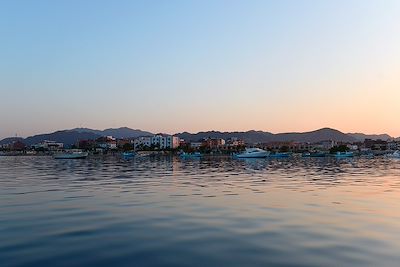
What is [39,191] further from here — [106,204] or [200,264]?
[200,264]

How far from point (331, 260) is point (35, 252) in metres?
7.46

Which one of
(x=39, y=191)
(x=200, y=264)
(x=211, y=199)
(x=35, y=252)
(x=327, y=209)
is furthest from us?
(x=39, y=191)

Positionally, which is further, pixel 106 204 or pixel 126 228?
pixel 106 204

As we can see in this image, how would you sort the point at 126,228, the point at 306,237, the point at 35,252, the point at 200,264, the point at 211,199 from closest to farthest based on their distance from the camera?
the point at 200,264
the point at 35,252
the point at 306,237
the point at 126,228
the point at 211,199

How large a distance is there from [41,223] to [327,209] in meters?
12.2

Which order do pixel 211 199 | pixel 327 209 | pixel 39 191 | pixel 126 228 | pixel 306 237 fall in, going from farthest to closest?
pixel 39 191 < pixel 211 199 < pixel 327 209 < pixel 126 228 < pixel 306 237

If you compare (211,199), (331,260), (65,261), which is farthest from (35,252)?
(211,199)

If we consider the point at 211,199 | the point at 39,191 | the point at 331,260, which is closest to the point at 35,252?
the point at 331,260

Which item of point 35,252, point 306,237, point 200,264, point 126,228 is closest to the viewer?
point 200,264

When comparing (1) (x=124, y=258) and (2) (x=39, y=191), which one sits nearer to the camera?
(1) (x=124, y=258)

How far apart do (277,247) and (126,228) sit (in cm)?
554

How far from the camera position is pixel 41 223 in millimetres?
14852

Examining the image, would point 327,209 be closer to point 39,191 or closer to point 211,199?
point 211,199

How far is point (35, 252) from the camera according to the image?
1042 centimetres
